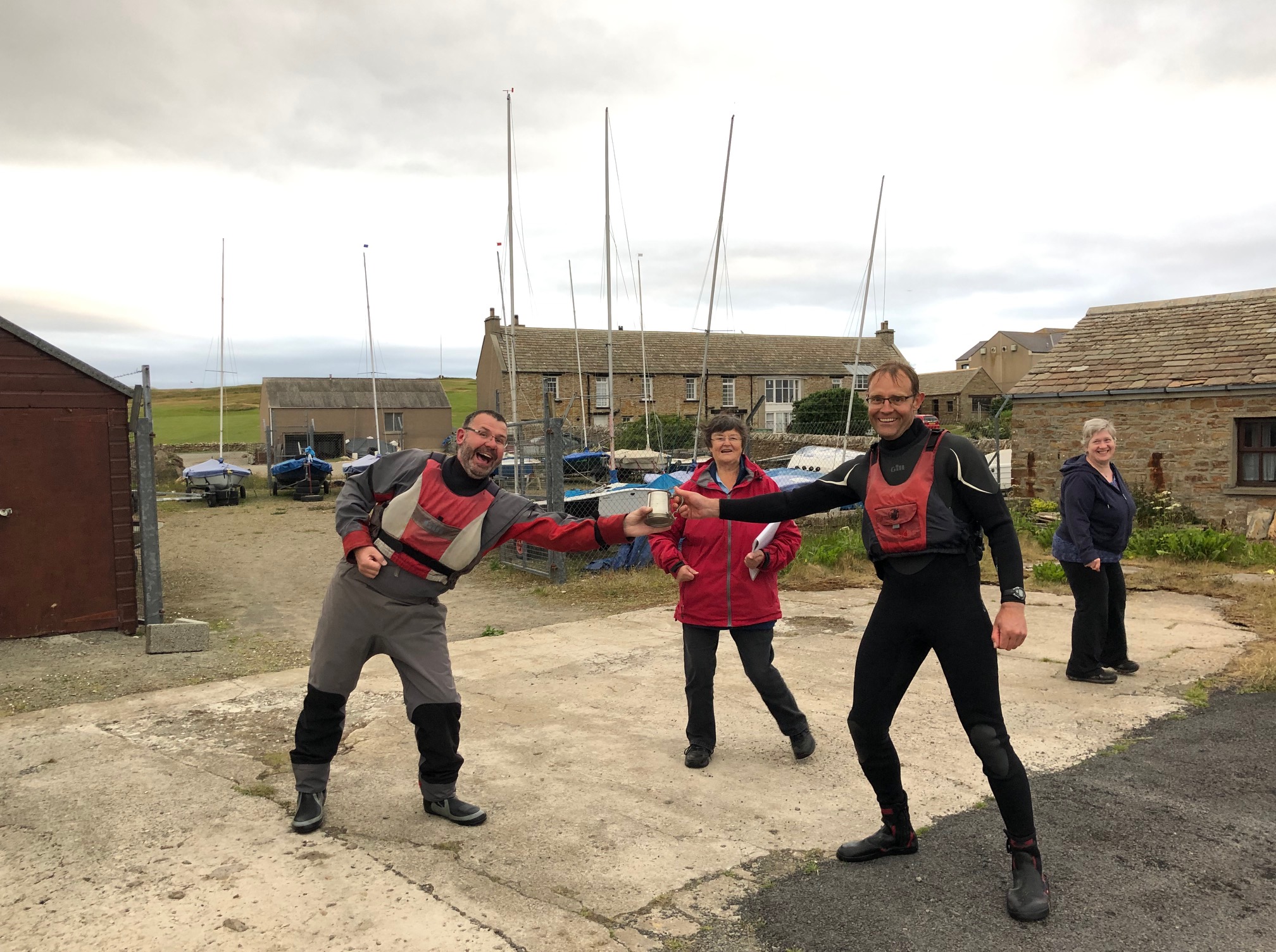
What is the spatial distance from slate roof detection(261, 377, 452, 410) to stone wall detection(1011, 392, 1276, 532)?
43.9 meters

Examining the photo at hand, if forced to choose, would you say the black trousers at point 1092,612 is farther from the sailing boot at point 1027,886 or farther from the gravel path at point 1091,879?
the sailing boot at point 1027,886

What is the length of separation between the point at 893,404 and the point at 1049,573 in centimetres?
808

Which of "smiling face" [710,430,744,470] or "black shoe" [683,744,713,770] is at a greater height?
"smiling face" [710,430,744,470]

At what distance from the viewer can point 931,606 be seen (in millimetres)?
3451

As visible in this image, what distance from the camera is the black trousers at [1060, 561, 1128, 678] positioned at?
629cm

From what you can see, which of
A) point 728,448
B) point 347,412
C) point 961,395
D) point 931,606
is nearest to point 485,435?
point 728,448

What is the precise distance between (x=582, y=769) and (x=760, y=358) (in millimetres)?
50346

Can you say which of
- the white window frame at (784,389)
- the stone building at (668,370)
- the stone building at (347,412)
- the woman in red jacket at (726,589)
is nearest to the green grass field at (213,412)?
the stone building at (347,412)

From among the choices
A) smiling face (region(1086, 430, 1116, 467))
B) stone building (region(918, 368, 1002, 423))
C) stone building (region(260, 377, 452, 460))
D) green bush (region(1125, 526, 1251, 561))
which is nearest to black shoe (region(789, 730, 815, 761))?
smiling face (region(1086, 430, 1116, 467))

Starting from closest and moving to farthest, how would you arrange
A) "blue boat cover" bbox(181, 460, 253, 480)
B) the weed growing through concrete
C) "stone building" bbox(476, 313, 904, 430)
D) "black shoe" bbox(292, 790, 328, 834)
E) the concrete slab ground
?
the concrete slab ground, "black shoe" bbox(292, 790, 328, 834), the weed growing through concrete, "blue boat cover" bbox(181, 460, 253, 480), "stone building" bbox(476, 313, 904, 430)

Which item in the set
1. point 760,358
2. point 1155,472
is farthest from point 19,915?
point 760,358

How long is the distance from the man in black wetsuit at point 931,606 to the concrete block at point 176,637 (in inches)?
251

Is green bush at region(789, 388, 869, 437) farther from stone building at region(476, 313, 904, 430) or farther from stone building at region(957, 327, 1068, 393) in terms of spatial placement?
stone building at region(957, 327, 1068, 393)

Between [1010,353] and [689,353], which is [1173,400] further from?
[1010,353]
